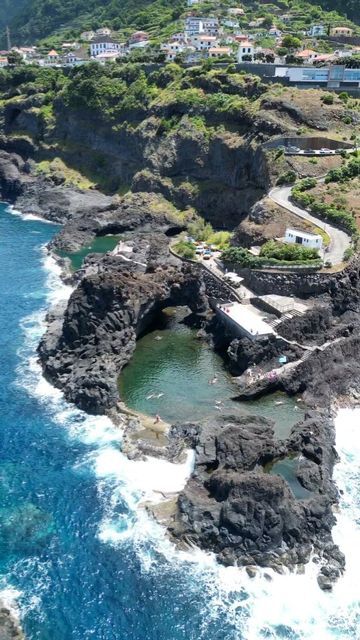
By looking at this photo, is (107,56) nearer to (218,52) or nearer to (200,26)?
(200,26)

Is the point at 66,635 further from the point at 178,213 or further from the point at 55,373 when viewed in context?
the point at 178,213

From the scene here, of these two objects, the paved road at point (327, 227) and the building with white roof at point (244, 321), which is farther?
the paved road at point (327, 227)

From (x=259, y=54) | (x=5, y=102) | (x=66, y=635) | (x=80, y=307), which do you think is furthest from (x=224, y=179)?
(x=66, y=635)

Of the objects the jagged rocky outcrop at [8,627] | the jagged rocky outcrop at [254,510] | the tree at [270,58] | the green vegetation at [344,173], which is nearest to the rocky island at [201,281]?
the jagged rocky outcrop at [254,510]

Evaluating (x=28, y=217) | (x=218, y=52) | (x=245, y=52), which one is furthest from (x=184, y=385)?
(x=218, y=52)

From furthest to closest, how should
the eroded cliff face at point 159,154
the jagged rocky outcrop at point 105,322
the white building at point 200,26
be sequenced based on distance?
the white building at point 200,26, the eroded cliff face at point 159,154, the jagged rocky outcrop at point 105,322

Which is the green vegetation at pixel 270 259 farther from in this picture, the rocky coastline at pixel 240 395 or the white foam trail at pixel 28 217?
the white foam trail at pixel 28 217

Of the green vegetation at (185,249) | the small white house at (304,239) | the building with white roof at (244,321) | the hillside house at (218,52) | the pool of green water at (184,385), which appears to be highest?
the hillside house at (218,52)
